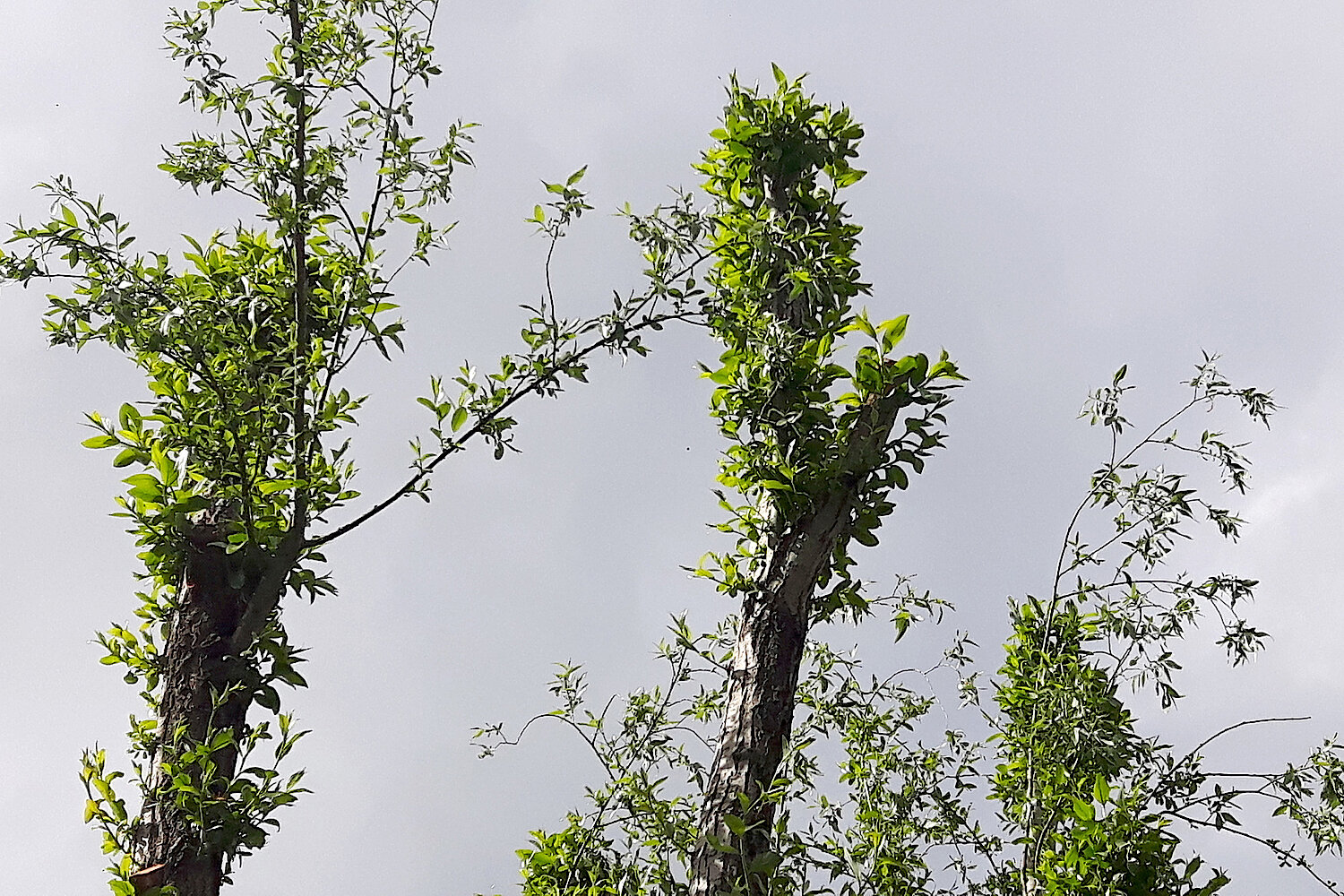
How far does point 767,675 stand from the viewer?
244cm

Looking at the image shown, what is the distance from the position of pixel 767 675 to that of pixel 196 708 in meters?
1.22

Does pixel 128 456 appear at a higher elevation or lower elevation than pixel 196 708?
higher

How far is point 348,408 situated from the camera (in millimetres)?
2732

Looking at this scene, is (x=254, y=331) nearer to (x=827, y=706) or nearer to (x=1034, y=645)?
(x=827, y=706)

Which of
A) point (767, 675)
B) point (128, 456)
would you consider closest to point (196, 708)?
point (128, 456)

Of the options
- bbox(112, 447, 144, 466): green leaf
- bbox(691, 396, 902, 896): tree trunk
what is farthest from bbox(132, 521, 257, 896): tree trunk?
bbox(691, 396, 902, 896): tree trunk

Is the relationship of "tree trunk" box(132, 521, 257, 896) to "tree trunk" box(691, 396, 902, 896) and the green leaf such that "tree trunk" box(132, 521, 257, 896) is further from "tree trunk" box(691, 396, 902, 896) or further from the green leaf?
"tree trunk" box(691, 396, 902, 896)

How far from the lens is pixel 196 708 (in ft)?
8.08

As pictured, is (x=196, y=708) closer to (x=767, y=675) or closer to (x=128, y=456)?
(x=128, y=456)

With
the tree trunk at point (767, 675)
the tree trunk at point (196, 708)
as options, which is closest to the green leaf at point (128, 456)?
the tree trunk at point (196, 708)

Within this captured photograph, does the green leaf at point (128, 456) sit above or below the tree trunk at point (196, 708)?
above

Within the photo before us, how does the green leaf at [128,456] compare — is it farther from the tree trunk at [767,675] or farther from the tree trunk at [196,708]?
the tree trunk at [767,675]

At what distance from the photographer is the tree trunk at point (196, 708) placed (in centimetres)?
232

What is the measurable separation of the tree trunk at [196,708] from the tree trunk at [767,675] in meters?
1.00
